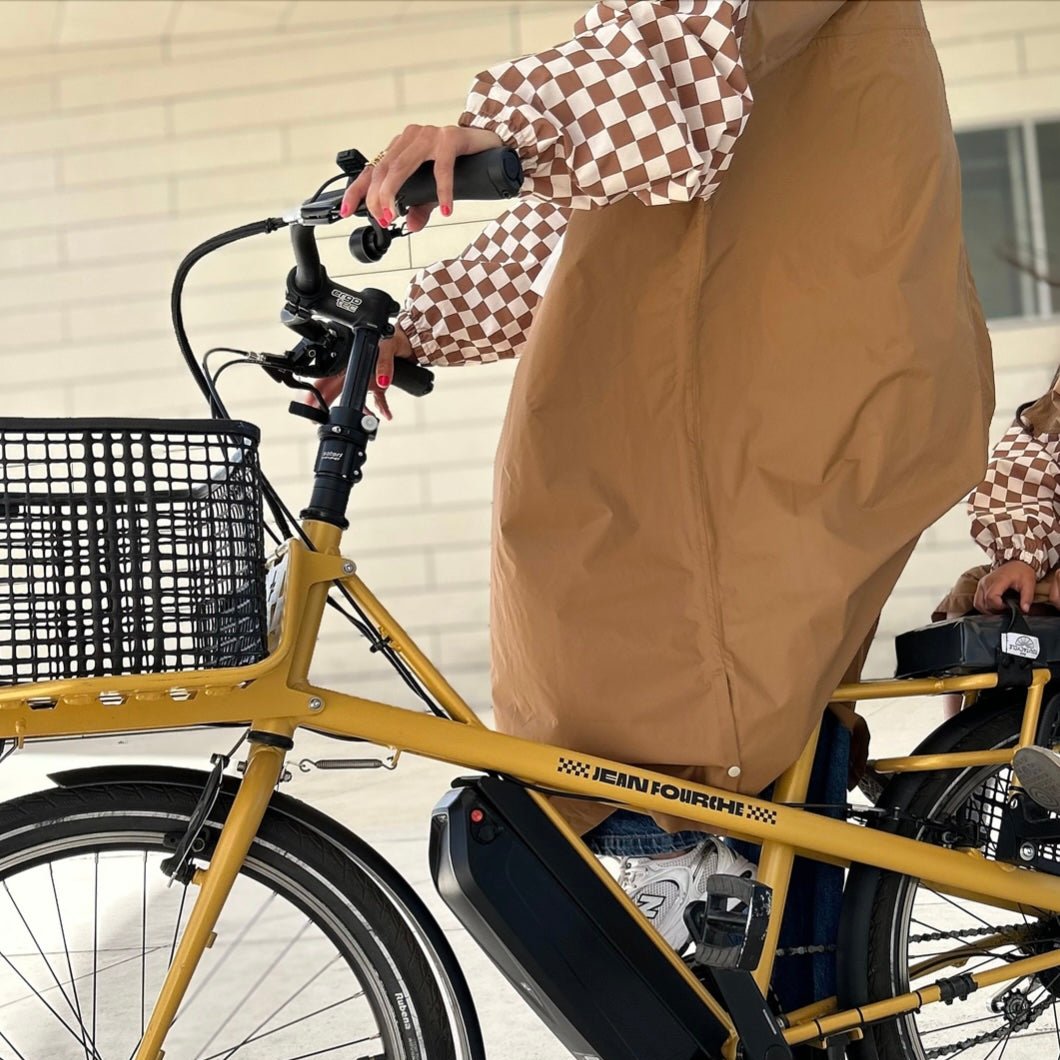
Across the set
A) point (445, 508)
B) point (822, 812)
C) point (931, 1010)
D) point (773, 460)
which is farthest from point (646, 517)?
point (445, 508)

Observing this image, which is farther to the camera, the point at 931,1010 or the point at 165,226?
the point at 165,226

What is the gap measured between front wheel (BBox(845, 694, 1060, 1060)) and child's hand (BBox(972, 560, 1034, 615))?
0.34ft

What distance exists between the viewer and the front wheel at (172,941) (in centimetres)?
117

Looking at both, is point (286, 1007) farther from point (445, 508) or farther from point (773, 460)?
point (445, 508)

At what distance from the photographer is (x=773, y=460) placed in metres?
1.23

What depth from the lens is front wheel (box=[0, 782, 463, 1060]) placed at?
1171 mm

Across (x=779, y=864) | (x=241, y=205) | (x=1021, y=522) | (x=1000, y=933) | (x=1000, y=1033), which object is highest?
(x=241, y=205)

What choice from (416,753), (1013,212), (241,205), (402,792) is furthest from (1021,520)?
(241,205)

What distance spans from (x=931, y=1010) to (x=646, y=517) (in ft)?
3.59

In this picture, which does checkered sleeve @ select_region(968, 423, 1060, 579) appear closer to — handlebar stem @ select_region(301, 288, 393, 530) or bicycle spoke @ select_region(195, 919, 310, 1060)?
handlebar stem @ select_region(301, 288, 393, 530)

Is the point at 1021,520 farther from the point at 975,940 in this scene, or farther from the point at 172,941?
the point at 172,941

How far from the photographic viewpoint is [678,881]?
1.34 meters

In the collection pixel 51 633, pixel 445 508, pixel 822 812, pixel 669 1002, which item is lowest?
pixel 669 1002

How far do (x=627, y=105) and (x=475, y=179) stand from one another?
0.15 meters
